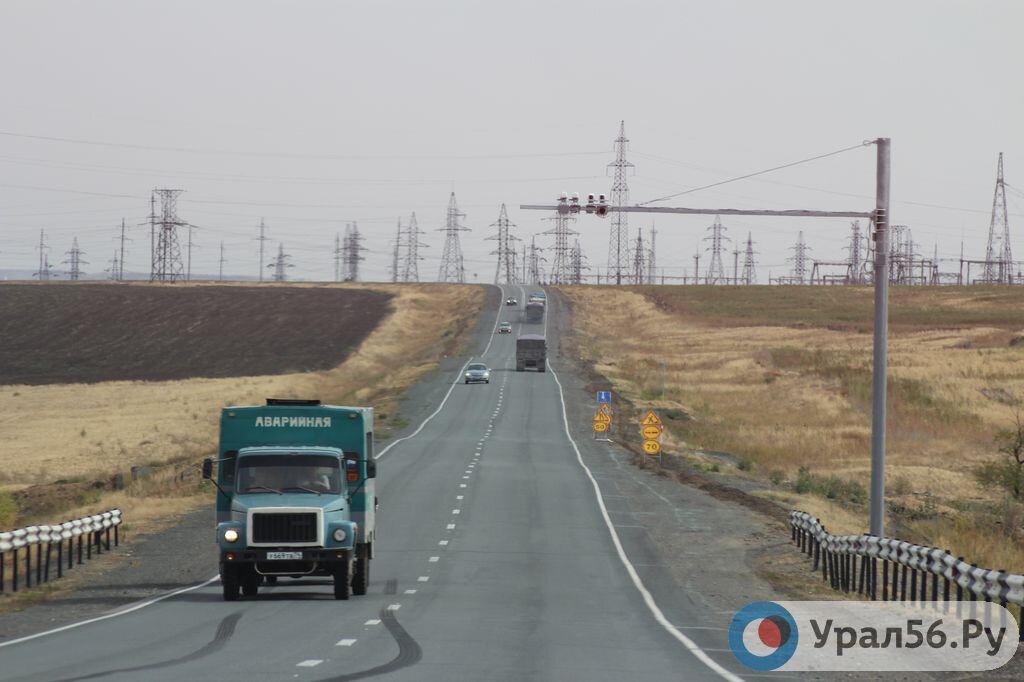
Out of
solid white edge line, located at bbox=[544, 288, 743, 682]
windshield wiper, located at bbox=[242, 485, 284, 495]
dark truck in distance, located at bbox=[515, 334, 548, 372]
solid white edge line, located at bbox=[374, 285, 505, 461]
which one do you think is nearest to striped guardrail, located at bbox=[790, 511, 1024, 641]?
solid white edge line, located at bbox=[544, 288, 743, 682]

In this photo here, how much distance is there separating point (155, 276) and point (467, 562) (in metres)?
162

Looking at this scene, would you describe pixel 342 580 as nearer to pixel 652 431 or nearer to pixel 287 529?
pixel 287 529

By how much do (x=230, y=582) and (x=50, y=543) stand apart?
18.0 ft

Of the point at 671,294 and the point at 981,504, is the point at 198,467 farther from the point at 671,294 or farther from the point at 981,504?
the point at 671,294

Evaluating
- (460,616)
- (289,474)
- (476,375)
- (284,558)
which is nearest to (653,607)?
(460,616)

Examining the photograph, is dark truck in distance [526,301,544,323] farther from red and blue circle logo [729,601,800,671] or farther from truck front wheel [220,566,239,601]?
truck front wheel [220,566,239,601]

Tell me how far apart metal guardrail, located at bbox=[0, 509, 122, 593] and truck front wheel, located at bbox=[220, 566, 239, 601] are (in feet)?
13.5

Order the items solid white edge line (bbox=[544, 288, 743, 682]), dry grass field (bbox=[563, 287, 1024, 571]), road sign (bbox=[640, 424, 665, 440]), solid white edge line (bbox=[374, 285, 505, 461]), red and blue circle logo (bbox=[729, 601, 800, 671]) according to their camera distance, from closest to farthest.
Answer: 1. solid white edge line (bbox=[544, 288, 743, 682])
2. red and blue circle logo (bbox=[729, 601, 800, 671])
3. dry grass field (bbox=[563, 287, 1024, 571])
4. road sign (bbox=[640, 424, 665, 440])
5. solid white edge line (bbox=[374, 285, 505, 461])

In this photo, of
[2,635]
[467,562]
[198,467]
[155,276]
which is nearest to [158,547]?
[467,562]

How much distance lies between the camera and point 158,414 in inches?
2783

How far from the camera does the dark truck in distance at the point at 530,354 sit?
95.1 meters

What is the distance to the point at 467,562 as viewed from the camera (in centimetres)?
2767

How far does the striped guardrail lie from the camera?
16391 mm

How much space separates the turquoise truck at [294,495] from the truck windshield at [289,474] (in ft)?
0.05
